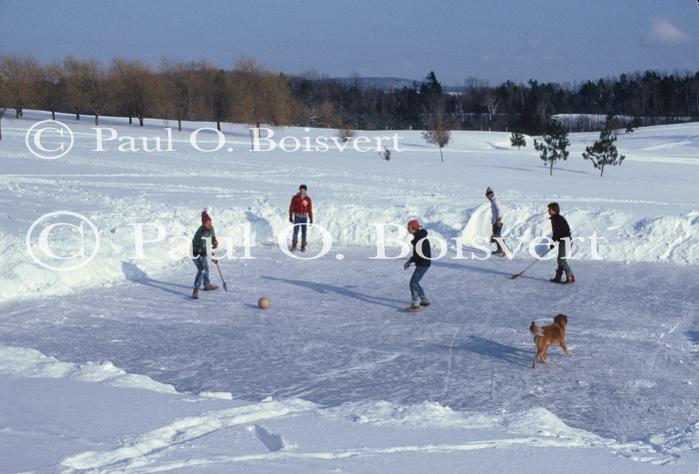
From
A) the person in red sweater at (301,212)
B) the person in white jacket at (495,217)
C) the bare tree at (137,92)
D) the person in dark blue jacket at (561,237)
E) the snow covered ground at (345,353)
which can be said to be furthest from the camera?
the bare tree at (137,92)

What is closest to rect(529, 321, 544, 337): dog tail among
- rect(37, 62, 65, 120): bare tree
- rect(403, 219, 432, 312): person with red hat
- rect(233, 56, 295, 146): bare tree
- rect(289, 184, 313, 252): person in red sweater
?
rect(403, 219, 432, 312): person with red hat

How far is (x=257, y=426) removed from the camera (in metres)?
6.50

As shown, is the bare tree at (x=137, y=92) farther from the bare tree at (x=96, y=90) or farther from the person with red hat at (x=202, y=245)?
the person with red hat at (x=202, y=245)

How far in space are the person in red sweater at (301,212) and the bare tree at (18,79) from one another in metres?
51.1

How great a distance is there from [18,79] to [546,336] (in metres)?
63.4

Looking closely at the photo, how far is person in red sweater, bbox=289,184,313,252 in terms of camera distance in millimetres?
16562

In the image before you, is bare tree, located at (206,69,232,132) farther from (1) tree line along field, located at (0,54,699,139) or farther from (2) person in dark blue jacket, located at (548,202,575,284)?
(2) person in dark blue jacket, located at (548,202,575,284)

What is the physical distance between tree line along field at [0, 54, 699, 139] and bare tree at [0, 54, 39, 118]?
87 mm

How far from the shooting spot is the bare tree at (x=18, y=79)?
60625 mm

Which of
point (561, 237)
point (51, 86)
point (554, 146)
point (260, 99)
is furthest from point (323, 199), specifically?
point (51, 86)

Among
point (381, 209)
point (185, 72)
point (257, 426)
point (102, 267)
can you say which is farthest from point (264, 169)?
point (185, 72)

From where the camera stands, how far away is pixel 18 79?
6281cm

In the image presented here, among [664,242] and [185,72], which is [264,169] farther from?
[185,72]

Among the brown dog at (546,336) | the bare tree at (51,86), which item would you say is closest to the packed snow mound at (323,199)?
the brown dog at (546,336)
